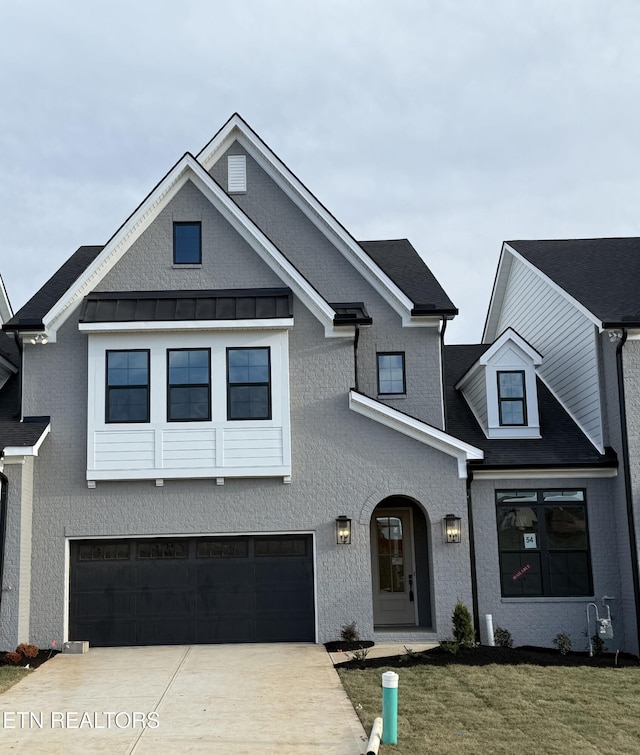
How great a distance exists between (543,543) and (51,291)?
12.0 m

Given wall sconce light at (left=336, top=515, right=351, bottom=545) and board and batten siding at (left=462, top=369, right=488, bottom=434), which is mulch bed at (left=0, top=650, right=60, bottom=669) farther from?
board and batten siding at (left=462, top=369, right=488, bottom=434)

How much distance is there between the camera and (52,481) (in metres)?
16.8

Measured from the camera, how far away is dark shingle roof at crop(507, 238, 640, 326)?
58.0 ft

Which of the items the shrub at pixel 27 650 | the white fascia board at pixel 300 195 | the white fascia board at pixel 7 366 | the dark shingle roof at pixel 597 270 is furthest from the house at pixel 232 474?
the dark shingle roof at pixel 597 270

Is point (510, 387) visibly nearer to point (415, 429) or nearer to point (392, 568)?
point (415, 429)

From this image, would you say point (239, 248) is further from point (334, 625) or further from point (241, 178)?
point (334, 625)

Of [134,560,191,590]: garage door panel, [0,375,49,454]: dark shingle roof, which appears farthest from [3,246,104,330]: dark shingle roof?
[134,560,191,590]: garage door panel

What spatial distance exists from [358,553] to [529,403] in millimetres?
5035

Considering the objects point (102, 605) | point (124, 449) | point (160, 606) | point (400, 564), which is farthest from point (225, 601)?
point (400, 564)

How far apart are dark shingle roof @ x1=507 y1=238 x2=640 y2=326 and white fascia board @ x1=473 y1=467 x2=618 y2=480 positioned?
3.04 m

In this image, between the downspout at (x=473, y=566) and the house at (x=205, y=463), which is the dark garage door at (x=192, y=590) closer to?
the house at (x=205, y=463)

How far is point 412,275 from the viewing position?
20.6m

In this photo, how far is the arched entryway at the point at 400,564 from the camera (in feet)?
60.7

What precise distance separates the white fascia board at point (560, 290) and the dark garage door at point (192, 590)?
7.20 metres
